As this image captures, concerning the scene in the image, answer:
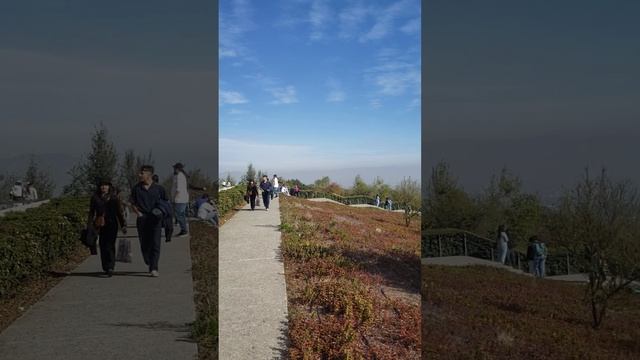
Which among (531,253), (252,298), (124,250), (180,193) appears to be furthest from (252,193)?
(531,253)

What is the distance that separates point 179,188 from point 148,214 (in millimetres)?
336

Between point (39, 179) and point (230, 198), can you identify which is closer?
point (39, 179)

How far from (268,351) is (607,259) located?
3.51 m

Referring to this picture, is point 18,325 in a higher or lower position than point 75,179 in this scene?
lower

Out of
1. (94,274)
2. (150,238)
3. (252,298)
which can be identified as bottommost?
(252,298)

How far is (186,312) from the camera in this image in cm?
370

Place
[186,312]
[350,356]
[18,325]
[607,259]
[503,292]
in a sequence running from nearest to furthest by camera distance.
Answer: [18,325]
[607,259]
[186,312]
[503,292]
[350,356]

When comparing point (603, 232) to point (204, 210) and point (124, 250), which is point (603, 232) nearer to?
point (204, 210)

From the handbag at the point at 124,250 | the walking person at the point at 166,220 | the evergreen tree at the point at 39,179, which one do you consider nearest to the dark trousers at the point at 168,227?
the walking person at the point at 166,220

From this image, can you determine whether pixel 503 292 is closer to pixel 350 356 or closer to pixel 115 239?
pixel 350 356

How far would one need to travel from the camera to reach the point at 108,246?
3.60 m

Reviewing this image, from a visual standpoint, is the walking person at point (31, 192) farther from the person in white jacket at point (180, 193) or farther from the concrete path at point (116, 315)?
the person in white jacket at point (180, 193)

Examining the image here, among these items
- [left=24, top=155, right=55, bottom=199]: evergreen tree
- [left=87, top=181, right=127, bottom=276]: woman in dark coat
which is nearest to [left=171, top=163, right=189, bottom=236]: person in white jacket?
[left=87, top=181, right=127, bottom=276]: woman in dark coat

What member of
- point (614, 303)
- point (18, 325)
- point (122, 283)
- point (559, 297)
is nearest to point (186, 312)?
point (122, 283)
